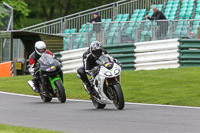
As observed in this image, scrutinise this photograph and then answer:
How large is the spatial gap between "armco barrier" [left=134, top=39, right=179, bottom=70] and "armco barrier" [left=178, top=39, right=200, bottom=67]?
168mm

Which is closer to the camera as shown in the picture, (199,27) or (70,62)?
(199,27)

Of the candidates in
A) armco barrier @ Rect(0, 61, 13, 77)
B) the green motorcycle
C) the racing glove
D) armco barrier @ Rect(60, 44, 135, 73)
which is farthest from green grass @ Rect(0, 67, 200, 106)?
armco barrier @ Rect(0, 61, 13, 77)

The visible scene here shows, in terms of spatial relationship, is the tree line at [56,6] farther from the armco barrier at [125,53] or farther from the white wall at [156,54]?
the white wall at [156,54]

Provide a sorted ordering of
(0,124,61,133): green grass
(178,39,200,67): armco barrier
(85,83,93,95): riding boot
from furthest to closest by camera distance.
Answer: (178,39,200,67): armco barrier, (85,83,93,95): riding boot, (0,124,61,133): green grass

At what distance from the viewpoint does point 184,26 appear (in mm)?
20000

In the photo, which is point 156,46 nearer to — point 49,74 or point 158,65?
point 158,65

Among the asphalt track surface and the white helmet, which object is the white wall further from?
the asphalt track surface

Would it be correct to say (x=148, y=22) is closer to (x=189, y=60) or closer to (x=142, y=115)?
(x=189, y=60)

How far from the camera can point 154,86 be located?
52.9ft

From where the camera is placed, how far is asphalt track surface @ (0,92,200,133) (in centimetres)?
838

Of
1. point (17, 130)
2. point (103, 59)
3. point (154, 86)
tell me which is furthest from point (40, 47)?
point (17, 130)

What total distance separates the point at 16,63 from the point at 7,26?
4539mm

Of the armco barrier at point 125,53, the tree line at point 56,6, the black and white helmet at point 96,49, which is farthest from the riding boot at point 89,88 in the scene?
the tree line at point 56,6

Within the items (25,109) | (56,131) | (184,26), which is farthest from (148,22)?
(56,131)
